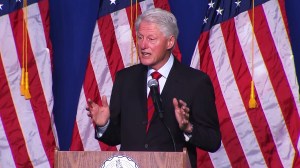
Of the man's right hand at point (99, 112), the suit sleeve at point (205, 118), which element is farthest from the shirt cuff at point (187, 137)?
the man's right hand at point (99, 112)

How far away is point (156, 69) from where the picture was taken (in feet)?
12.3

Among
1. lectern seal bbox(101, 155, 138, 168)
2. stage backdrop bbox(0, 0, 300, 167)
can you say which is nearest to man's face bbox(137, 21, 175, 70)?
lectern seal bbox(101, 155, 138, 168)

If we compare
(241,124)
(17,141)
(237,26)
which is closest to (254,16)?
(237,26)

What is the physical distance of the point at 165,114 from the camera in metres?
3.63

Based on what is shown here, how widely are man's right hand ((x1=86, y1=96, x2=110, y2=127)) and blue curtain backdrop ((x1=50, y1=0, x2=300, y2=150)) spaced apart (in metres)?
1.84

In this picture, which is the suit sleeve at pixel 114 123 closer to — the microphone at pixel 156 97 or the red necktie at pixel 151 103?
the red necktie at pixel 151 103

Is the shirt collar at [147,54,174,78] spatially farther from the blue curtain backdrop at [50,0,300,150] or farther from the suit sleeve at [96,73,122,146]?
the blue curtain backdrop at [50,0,300,150]

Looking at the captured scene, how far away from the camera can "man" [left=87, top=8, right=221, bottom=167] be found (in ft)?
11.8

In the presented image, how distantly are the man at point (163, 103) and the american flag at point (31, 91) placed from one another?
1597 mm

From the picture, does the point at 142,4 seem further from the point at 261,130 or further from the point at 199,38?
the point at 261,130

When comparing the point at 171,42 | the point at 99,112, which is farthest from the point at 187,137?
the point at 171,42

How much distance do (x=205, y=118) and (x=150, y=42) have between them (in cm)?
42

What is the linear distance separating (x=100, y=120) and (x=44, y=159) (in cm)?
190

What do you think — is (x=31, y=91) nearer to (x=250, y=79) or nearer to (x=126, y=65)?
(x=126, y=65)
